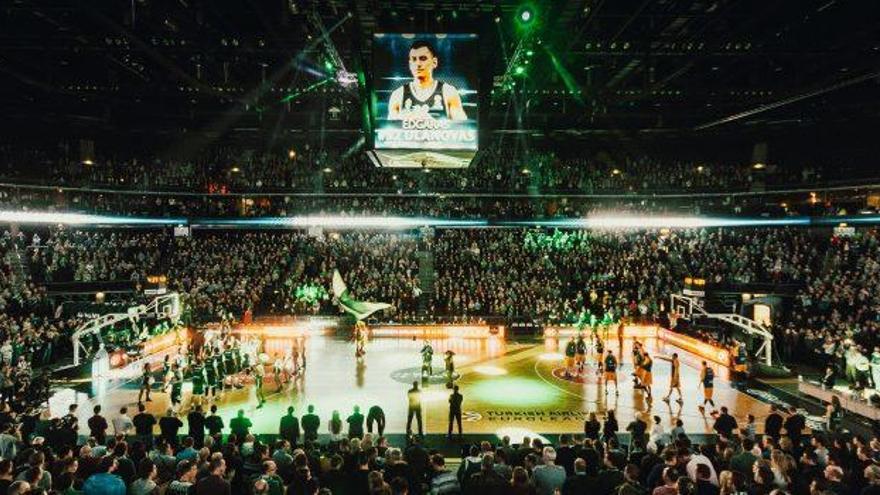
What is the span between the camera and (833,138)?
95.9 ft

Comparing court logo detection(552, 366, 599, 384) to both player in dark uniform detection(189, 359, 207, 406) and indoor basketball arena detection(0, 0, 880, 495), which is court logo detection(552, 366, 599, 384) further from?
player in dark uniform detection(189, 359, 207, 406)

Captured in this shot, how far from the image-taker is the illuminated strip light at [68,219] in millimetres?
21094

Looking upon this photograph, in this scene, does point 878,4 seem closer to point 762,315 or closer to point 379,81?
point 379,81

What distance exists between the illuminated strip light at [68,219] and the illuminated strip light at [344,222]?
1.91 metres

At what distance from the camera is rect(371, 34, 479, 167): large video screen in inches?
308

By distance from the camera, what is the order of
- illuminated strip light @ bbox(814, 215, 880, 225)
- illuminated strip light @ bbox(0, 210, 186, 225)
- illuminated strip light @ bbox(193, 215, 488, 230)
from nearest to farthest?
1. illuminated strip light @ bbox(0, 210, 186, 225)
2. illuminated strip light @ bbox(814, 215, 880, 225)
3. illuminated strip light @ bbox(193, 215, 488, 230)

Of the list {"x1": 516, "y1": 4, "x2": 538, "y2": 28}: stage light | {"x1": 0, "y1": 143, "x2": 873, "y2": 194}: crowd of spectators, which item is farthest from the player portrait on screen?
{"x1": 0, "y1": 143, "x2": 873, "y2": 194}: crowd of spectators

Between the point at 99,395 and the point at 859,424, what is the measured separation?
1987 centimetres

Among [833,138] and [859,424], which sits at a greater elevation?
[833,138]

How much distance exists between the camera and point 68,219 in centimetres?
2378

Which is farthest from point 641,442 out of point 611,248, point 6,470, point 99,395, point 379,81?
point 611,248

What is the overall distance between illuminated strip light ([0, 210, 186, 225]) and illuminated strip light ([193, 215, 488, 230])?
6.27 feet

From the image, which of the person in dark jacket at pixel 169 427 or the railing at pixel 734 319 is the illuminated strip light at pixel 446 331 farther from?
the person in dark jacket at pixel 169 427

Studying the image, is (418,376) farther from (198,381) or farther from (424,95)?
(424,95)
